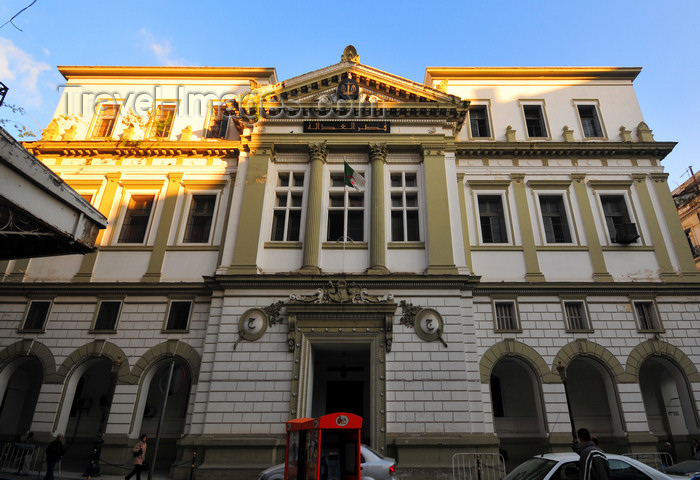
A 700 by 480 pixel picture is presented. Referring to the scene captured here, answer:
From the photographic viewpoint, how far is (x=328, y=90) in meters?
21.8

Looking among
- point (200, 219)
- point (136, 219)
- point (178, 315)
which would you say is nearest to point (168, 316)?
point (178, 315)

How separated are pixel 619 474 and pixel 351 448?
199 inches

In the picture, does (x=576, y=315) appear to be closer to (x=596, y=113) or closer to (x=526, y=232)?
(x=526, y=232)

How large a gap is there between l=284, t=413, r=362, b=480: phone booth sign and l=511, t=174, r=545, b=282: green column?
12.3m

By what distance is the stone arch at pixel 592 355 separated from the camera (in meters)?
16.8

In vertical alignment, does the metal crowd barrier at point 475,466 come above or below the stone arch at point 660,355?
below

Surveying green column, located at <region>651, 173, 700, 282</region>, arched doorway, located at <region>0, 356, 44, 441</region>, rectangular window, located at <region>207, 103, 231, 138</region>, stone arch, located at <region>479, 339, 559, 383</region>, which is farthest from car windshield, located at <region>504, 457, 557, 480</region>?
rectangular window, located at <region>207, 103, 231, 138</region>

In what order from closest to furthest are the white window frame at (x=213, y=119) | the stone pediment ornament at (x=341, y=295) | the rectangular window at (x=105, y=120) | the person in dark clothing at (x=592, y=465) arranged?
the person in dark clothing at (x=592, y=465) → the stone pediment ornament at (x=341, y=295) → the white window frame at (x=213, y=119) → the rectangular window at (x=105, y=120)

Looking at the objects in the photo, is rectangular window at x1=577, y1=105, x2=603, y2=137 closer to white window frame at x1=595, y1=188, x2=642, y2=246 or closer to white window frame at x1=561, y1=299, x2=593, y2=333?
white window frame at x1=595, y1=188, x2=642, y2=246

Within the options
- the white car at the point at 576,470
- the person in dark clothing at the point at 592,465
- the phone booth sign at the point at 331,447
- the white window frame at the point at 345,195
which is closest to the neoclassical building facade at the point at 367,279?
the white window frame at the point at 345,195

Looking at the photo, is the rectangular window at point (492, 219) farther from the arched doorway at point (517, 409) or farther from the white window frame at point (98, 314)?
the white window frame at point (98, 314)

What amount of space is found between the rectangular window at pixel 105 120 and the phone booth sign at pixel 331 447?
20.7m

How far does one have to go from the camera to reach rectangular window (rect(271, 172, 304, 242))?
19.3 m

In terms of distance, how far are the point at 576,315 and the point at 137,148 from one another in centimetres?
2213
